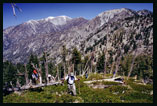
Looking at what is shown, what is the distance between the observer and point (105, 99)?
546 inches

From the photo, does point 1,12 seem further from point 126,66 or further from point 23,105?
point 126,66

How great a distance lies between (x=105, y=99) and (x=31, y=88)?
8961 mm

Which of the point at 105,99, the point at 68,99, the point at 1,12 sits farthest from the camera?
the point at 105,99

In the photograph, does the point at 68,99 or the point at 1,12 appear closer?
the point at 1,12

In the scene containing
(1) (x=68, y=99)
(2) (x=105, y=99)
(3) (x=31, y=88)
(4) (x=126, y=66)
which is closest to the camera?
(1) (x=68, y=99)

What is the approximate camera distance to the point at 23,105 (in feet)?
32.9

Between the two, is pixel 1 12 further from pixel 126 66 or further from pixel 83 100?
pixel 126 66

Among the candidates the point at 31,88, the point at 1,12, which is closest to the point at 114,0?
the point at 1,12
